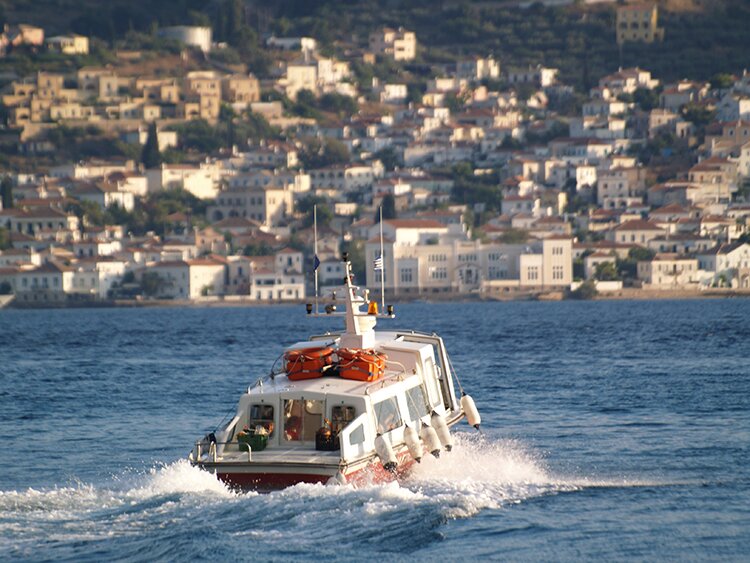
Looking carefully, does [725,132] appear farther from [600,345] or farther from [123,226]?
[600,345]

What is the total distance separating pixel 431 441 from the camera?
30516 mm

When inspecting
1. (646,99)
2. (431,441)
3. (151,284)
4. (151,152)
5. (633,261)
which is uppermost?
(646,99)

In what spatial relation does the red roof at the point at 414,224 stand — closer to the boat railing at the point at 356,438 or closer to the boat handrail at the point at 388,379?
the boat handrail at the point at 388,379

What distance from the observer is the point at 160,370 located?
5650 centimetres

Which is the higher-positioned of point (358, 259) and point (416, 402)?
point (416, 402)

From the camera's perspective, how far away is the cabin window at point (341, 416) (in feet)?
95.3

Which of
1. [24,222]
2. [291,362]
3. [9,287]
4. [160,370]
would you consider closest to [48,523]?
[291,362]

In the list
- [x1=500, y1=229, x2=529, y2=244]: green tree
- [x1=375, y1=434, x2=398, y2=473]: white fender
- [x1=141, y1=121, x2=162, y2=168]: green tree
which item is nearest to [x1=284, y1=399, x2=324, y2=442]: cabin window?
[x1=375, y1=434, x2=398, y2=473]: white fender

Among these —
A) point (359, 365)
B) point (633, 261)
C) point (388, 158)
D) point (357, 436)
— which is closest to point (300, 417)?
point (357, 436)

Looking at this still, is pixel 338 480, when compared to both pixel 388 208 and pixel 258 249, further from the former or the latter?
pixel 388 208

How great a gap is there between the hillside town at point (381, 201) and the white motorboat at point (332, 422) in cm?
8658

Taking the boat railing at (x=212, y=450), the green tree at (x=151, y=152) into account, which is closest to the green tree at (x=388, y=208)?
the green tree at (x=151, y=152)

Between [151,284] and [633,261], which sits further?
[633,261]

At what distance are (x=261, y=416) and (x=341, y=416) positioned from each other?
1101 millimetres
